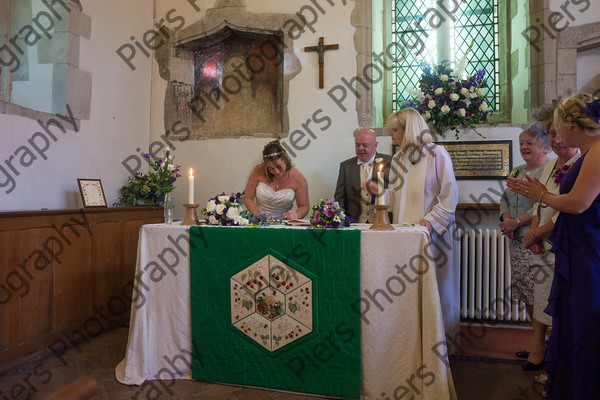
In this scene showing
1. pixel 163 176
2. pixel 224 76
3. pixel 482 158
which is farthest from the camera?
pixel 224 76

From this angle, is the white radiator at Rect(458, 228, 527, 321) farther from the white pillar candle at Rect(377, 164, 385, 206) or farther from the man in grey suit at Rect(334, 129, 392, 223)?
the white pillar candle at Rect(377, 164, 385, 206)

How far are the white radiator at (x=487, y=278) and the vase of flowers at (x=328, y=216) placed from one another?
2.06 meters

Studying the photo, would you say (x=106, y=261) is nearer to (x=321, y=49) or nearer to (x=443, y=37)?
(x=321, y=49)

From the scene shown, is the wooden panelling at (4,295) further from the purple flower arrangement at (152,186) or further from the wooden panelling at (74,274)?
the purple flower arrangement at (152,186)

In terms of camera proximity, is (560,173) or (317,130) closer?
(560,173)

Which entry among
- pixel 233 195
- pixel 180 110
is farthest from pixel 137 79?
pixel 233 195

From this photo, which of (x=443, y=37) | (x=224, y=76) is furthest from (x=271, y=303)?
(x=443, y=37)

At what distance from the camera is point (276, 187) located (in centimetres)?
361

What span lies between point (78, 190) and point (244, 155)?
1.78 m

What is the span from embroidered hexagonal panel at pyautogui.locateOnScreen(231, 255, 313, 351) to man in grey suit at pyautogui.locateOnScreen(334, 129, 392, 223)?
1278 mm

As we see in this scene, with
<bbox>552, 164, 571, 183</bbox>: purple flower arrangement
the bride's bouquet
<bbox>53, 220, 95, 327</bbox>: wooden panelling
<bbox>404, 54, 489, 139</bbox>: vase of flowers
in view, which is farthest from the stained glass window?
<bbox>53, 220, 95, 327</bbox>: wooden panelling

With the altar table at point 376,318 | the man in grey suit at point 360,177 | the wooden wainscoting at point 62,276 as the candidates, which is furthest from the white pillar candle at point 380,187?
the wooden wainscoting at point 62,276

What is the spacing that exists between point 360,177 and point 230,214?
1487 mm

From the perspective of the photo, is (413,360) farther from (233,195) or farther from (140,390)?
(140,390)
